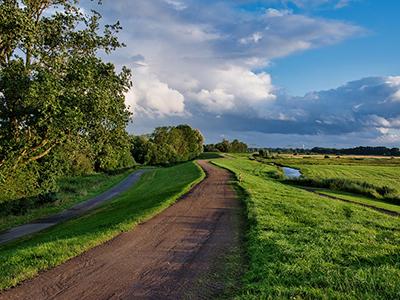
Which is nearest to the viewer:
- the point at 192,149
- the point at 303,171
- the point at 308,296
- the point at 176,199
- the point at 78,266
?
the point at 308,296

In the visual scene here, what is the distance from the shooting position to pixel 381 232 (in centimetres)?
1457

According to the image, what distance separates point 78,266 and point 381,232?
11577mm

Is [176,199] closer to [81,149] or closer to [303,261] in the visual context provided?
[81,149]

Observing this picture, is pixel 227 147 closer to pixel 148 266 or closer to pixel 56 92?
pixel 56 92

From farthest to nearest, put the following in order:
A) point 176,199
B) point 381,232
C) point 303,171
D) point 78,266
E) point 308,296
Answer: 1. point 303,171
2. point 176,199
3. point 381,232
4. point 78,266
5. point 308,296

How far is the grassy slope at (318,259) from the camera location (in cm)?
719

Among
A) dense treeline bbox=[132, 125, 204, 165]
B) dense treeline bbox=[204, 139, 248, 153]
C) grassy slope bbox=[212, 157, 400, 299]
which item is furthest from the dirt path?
dense treeline bbox=[204, 139, 248, 153]

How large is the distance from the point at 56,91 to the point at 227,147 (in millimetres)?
154459

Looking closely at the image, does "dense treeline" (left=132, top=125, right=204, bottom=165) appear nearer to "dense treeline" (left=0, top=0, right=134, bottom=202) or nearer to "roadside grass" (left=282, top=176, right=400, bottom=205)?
"roadside grass" (left=282, top=176, right=400, bottom=205)

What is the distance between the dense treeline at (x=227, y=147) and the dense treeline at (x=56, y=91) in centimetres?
14440

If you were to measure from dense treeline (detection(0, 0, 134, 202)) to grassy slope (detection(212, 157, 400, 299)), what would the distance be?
10.9m

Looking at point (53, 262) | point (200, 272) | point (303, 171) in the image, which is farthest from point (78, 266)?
point (303, 171)

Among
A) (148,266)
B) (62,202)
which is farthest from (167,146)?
(148,266)

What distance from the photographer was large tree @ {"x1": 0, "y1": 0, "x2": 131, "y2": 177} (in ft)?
58.6
